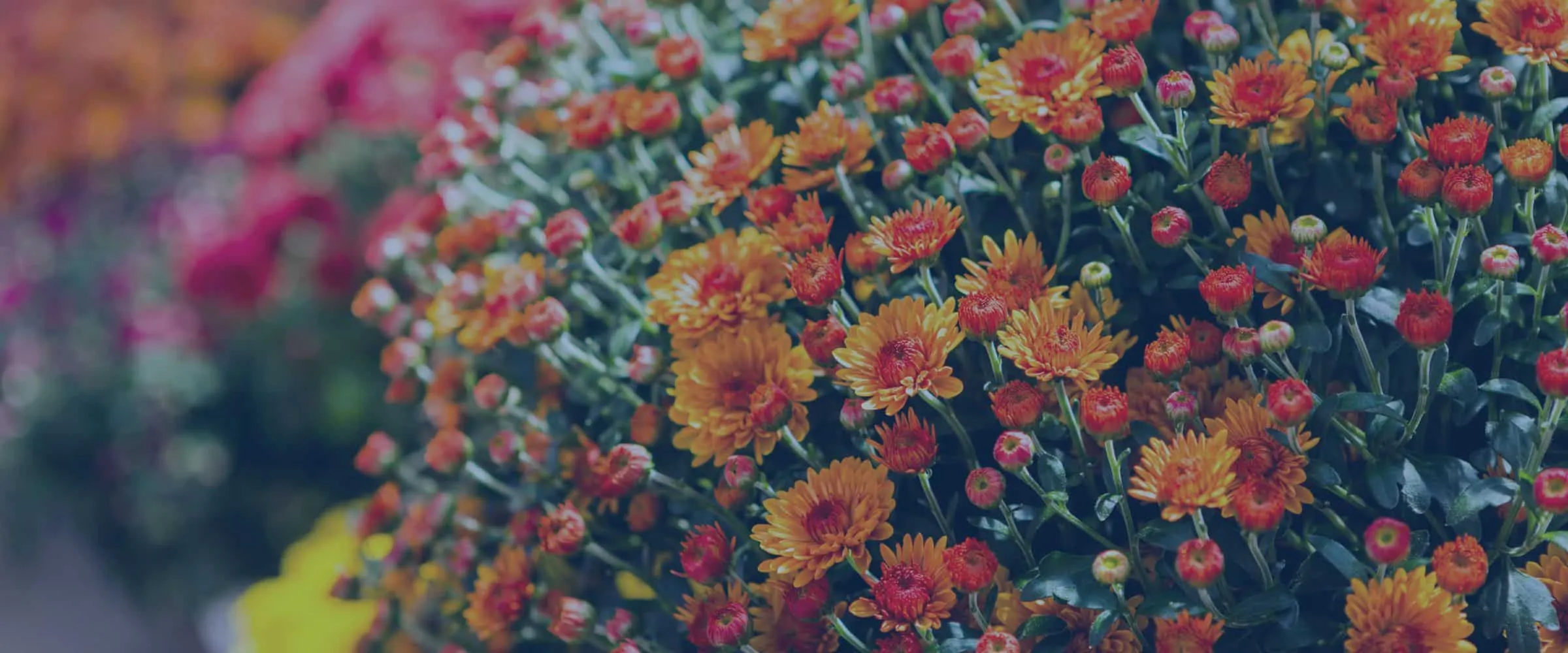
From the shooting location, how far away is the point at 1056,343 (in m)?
0.71

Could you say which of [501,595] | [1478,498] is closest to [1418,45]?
[1478,498]

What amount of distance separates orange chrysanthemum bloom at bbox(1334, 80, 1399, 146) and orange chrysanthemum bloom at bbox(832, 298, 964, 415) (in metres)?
0.29

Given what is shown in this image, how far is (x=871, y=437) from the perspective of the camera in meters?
0.81

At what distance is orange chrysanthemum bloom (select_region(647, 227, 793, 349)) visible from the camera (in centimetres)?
83

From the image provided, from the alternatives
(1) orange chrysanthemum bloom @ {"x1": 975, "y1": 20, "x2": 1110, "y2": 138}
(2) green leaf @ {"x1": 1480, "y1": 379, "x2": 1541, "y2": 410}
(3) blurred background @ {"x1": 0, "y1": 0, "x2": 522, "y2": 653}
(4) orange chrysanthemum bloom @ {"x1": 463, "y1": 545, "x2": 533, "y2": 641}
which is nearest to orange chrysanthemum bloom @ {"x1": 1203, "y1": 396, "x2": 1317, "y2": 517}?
(2) green leaf @ {"x1": 1480, "y1": 379, "x2": 1541, "y2": 410}

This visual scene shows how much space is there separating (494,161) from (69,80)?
6.82ft

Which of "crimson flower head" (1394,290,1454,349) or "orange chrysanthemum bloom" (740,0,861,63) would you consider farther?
"orange chrysanthemum bloom" (740,0,861,63)

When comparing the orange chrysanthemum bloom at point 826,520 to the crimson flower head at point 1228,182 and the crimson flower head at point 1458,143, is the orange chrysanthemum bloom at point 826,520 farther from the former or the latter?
the crimson flower head at point 1458,143

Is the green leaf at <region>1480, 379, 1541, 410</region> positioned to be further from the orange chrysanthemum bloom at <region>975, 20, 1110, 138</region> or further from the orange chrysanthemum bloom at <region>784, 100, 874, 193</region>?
the orange chrysanthemum bloom at <region>784, 100, 874, 193</region>

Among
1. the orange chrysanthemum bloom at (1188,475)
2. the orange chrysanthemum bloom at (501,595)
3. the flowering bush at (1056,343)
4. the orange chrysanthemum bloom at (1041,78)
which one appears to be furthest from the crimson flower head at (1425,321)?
the orange chrysanthemum bloom at (501,595)

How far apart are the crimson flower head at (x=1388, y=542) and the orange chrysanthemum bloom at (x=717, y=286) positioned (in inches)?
15.5

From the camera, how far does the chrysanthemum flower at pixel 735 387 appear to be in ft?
2.63

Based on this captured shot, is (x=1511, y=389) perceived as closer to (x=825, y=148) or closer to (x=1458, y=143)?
(x=1458, y=143)

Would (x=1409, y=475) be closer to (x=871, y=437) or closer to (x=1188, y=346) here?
(x=1188, y=346)
